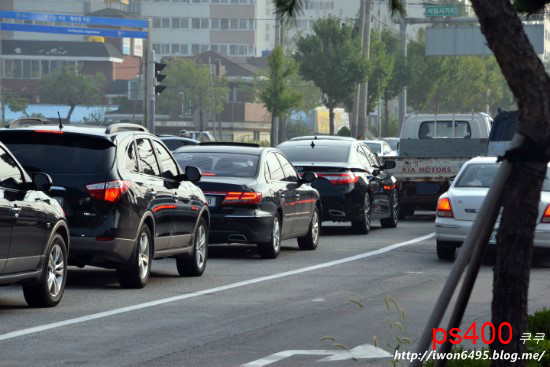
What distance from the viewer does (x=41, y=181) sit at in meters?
12.5

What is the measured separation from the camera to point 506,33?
5.66 meters

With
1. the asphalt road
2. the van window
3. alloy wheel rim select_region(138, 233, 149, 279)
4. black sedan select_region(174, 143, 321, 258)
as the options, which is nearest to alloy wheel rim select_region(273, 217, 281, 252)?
black sedan select_region(174, 143, 321, 258)

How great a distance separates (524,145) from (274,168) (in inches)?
544

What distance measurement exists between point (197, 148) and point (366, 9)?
37789mm

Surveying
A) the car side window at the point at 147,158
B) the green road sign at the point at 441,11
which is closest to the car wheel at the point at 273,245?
the car side window at the point at 147,158

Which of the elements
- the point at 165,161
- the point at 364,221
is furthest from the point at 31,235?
the point at 364,221

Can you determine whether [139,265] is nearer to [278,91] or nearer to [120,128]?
[120,128]

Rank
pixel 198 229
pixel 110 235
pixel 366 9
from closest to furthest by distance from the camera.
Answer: pixel 110 235
pixel 198 229
pixel 366 9

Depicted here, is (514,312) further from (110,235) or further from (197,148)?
(197,148)

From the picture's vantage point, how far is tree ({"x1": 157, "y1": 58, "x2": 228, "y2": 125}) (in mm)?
131750

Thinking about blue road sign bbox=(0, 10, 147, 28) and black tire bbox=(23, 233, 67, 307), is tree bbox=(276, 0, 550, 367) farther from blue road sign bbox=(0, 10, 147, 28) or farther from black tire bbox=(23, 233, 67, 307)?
blue road sign bbox=(0, 10, 147, 28)

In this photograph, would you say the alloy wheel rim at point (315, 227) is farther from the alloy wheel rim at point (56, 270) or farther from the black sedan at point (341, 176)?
the alloy wheel rim at point (56, 270)

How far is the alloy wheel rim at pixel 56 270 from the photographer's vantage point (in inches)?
494

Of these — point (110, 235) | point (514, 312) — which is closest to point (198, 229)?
point (110, 235)
